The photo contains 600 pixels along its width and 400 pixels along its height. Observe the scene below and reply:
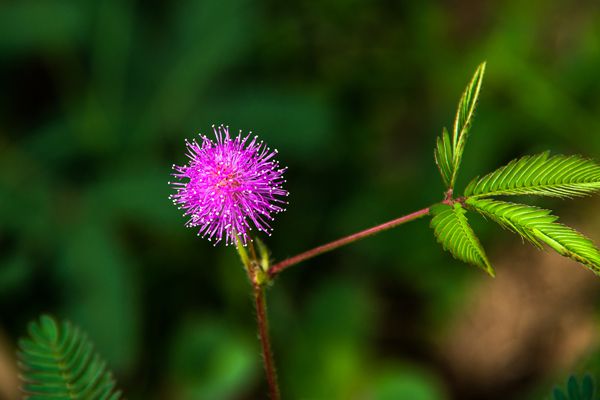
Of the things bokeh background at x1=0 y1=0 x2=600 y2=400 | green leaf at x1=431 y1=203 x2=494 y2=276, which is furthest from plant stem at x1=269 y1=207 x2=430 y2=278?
bokeh background at x1=0 y1=0 x2=600 y2=400

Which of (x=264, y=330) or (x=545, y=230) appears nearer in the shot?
(x=545, y=230)

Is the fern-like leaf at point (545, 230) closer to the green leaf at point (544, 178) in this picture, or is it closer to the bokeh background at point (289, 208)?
the green leaf at point (544, 178)

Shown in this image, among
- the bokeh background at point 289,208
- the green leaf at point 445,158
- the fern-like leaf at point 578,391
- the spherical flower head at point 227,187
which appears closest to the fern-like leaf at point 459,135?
the green leaf at point 445,158

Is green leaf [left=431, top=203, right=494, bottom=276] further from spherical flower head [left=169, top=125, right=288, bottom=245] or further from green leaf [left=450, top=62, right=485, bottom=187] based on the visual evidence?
spherical flower head [left=169, top=125, right=288, bottom=245]

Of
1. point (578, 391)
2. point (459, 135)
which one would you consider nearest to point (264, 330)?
point (459, 135)

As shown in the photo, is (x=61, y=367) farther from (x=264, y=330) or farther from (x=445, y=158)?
(x=445, y=158)

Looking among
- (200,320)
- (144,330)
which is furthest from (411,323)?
(144,330)
